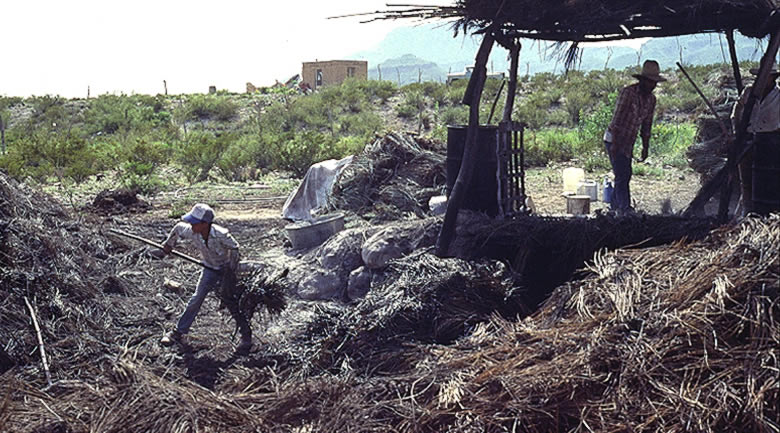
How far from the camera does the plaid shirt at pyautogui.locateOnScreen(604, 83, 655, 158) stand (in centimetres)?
797

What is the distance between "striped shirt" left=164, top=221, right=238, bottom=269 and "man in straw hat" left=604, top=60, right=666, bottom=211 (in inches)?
158

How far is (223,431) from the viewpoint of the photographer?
4.73 meters

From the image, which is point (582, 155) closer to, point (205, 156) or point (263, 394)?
point (205, 156)

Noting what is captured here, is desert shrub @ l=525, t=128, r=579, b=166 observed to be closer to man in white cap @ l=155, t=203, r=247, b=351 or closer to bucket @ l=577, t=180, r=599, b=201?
bucket @ l=577, t=180, r=599, b=201

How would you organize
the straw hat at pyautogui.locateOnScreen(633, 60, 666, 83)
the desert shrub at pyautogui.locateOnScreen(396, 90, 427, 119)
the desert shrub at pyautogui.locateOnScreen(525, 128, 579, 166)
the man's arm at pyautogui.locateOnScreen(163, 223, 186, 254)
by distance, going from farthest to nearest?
the desert shrub at pyautogui.locateOnScreen(396, 90, 427, 119) → the desert shrub at pyautogui.locateOnScreen(525, 128, 579, 166) → the straw hat at pyautogui.locateOnScreen(633, 60, 666, 83) → the man's arm at pyautogui.locateOnScreen(163, 223, 186, 254)

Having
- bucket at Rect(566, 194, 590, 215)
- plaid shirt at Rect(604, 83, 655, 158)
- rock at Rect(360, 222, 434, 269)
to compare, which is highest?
plaid shirt at Rect(604, 83, 655, 158)

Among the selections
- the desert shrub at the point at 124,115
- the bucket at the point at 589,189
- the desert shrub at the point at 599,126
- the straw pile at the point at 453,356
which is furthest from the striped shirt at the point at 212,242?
the desert shrub at the point at 124,115

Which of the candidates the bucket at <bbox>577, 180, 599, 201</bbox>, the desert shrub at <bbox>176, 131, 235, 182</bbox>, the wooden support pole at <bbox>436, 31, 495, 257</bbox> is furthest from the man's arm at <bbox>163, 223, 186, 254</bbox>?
the desert shrub at <bbox>176, 131, 235, 182</bbox>

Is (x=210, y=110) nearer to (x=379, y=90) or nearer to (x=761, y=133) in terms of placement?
(x=379, y=90)

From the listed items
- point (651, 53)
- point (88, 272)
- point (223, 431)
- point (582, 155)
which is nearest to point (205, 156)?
point (582, 155)

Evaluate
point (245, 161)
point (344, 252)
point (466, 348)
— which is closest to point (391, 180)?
point (344, 252)

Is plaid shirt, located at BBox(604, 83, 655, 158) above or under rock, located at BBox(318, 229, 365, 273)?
above

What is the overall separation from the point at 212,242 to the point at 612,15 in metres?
3.96

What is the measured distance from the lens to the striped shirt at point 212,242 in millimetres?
6605
